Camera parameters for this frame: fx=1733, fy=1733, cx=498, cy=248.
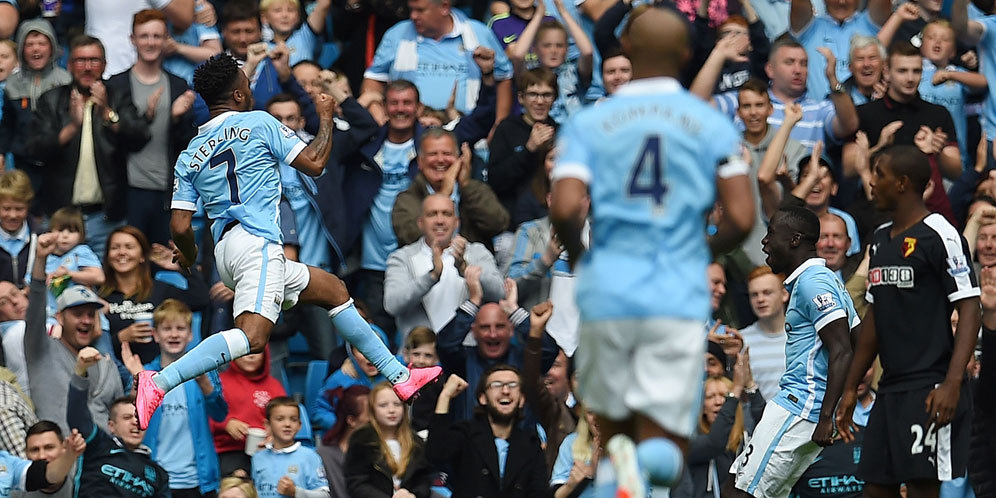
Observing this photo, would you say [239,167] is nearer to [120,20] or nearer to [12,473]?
[12,473]

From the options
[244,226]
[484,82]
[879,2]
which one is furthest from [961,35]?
[244,226]

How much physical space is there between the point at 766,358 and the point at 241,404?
369 centimetres

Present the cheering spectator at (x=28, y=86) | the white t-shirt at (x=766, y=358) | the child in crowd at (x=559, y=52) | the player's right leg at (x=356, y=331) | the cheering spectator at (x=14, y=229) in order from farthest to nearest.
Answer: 1. the child in crowd at (x=559, y=52)
2. the cheering spectator at (x=28, y=86)
3. the cheering spectator at (x=14, y=229)
4. the white t-shirt at (x=766, y=358)
5. the player's right leg at (x=356, y=331)

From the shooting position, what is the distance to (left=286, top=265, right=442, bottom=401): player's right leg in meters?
9.74

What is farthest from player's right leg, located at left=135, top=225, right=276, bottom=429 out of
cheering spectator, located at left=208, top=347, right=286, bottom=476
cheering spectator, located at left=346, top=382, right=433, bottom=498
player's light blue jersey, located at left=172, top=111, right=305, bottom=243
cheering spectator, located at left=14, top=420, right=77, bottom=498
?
cheering spectator, located at left=208, top=347, right=286, bottom=476

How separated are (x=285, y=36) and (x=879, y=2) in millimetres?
5335

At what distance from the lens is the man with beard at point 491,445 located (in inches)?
445

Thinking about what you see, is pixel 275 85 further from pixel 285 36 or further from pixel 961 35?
pixel 961 35

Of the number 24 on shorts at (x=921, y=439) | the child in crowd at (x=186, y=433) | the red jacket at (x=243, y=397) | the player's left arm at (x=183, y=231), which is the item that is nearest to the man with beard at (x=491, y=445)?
the red jacket at (x=243, y=397)

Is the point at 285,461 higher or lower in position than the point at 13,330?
lower

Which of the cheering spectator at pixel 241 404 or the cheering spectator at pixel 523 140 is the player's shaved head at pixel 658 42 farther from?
the cheering spectator at pixel 523 140

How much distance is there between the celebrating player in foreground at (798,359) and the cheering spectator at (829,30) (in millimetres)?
5663

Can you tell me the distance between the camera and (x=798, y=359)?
9492 millimetres

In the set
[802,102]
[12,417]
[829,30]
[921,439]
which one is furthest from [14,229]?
[829,30]
